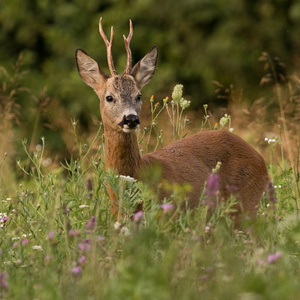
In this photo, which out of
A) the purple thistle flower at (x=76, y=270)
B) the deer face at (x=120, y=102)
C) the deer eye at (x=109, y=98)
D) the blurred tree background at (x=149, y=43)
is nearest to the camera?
the purple thistle flower at (x=76, y=270)

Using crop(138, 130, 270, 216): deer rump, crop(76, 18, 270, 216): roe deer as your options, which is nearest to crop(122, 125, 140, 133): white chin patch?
crop(76, 18, 270, 216): roe deer

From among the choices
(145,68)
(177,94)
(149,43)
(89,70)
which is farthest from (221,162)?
(149,43)

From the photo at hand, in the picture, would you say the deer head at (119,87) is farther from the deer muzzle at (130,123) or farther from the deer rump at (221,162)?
the deer rump at (221,162)

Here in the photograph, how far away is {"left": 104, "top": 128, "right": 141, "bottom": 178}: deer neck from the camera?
484 cm

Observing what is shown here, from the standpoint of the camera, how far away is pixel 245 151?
219 inches

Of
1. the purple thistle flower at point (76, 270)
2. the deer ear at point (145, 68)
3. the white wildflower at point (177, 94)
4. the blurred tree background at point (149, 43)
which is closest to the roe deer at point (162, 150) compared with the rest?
the deer ear at point (145, 68)

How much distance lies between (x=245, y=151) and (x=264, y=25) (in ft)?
26.8

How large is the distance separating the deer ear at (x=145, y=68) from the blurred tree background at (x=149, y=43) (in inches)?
270

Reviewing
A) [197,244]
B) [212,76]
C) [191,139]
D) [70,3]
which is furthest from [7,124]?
[70,3]

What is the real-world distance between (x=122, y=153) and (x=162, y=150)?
587mm

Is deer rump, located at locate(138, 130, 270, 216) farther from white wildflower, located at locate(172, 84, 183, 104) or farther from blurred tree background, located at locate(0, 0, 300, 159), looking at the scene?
blurred tree background, located at locate(0, 0, 300, 159)

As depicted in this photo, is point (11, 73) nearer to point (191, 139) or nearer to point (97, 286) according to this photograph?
point (191, 139)

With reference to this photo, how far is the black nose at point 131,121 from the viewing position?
4797 millimetres

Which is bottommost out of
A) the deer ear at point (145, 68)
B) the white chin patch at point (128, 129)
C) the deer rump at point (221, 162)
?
the deer rump at point (221, 162)
